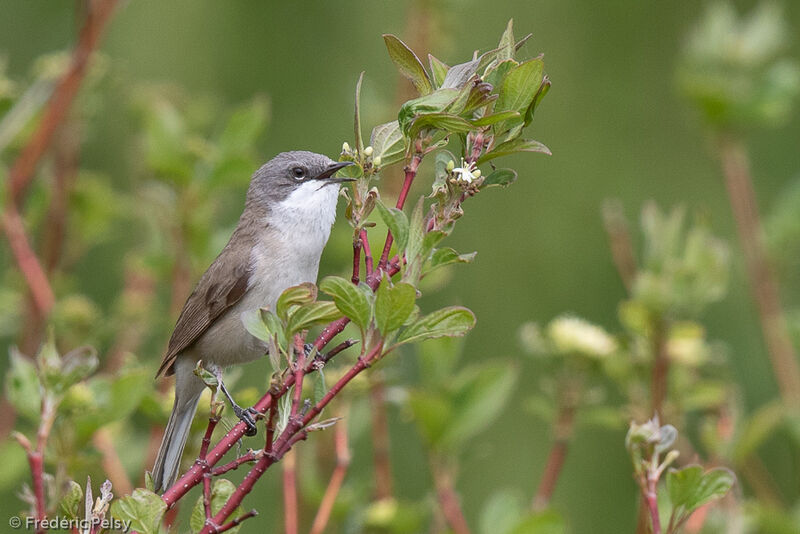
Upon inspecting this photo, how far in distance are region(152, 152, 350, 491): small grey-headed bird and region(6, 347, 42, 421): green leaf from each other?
1.03 meters

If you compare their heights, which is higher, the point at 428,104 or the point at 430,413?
the point at 428,104

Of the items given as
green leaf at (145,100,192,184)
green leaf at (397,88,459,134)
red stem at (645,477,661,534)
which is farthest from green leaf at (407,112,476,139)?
green leaf at (145,100,192,184)

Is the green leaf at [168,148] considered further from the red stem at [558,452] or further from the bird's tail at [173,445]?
the red stem at [558,452]

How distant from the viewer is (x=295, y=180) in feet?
13.1

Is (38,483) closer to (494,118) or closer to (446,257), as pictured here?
(446,257)

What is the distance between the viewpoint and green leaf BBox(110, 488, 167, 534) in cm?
190

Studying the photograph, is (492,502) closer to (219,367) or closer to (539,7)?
(219,367)

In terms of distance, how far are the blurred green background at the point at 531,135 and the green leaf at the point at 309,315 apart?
3.78 m

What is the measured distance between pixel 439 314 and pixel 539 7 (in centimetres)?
647

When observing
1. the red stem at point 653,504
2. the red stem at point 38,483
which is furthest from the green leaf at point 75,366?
the red stem at point 653,504

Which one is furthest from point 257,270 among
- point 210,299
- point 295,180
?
point 295,180

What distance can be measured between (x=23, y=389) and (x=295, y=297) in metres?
0.92

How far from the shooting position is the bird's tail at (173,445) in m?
2.99

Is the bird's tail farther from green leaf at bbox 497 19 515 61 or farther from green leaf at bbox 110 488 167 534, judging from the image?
green leaf at bbox 497 19 515 61
